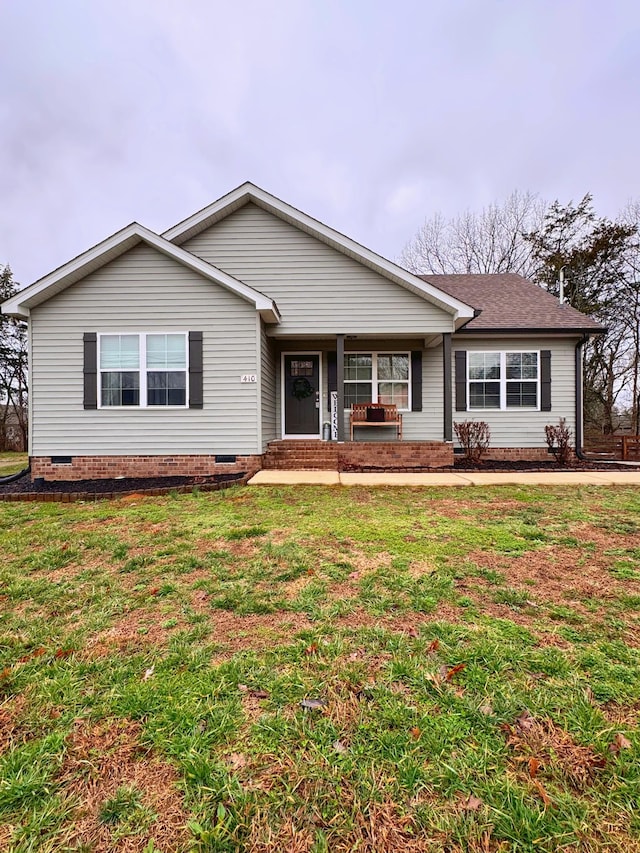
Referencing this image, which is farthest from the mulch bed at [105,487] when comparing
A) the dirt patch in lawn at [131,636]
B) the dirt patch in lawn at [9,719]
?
the dirt patch in lawn at [9,719]

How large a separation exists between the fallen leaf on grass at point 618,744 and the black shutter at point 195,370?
755cm

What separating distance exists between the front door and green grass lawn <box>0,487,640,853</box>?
6761 mm

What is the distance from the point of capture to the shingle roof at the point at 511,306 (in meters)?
9.86

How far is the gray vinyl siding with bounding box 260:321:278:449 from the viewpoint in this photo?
841 centimetres

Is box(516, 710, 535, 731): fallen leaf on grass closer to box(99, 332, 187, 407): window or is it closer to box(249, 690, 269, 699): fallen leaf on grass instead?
box(249, 690, 269, 699): fallen leaf on grass

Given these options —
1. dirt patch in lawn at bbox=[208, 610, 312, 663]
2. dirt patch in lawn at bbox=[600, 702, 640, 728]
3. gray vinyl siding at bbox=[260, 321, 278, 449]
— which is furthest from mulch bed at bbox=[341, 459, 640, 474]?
dirt patch in lawn at bbox=[600, 702, 640, 728]

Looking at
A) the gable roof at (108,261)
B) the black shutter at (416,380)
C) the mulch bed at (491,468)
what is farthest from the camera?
the black shutter at (416,380)

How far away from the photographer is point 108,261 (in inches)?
306

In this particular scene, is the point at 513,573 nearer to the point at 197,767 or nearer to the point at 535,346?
the point at 197,767

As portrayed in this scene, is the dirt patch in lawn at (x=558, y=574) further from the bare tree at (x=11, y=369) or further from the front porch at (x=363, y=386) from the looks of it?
the bare tree at (x=11, y=369)

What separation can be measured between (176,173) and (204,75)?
9271mm

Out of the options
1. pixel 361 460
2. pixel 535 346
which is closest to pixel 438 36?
pixel 535 346

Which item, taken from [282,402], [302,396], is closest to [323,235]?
[302,396]

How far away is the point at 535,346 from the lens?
33.4ft
